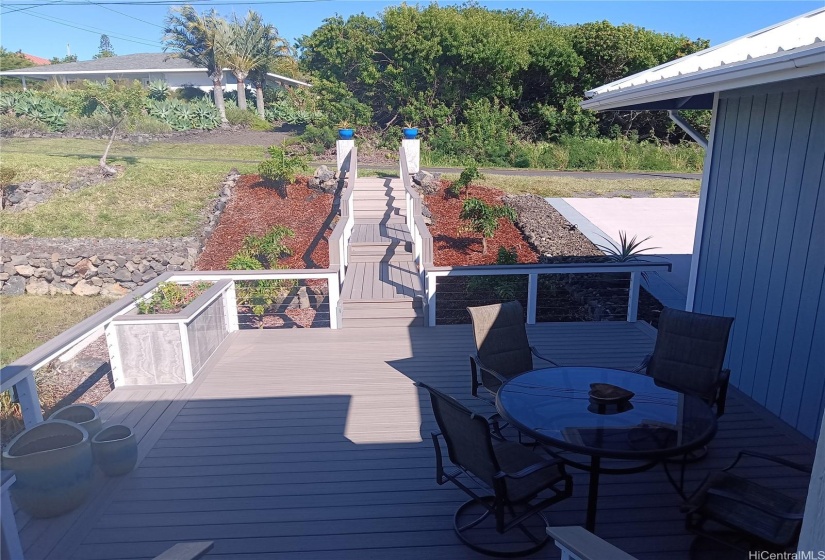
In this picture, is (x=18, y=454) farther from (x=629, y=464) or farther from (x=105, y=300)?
(x=105, y=300)

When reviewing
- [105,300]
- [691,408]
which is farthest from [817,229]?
[105,300]

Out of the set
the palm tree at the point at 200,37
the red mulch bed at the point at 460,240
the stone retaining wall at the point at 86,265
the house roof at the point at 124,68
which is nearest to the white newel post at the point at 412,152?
the red mulch bed at the point at 460,240

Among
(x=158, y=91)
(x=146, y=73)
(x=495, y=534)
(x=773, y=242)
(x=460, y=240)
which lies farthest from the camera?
(x=146, y=73)

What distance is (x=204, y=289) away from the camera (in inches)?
224

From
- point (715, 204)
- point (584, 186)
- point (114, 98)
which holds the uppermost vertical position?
point (114, 98)

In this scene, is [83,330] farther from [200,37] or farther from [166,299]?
[200,37]

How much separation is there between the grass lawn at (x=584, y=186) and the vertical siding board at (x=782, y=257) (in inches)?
413

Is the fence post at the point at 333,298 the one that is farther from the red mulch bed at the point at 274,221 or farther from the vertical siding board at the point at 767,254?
the vertical siding board at the point at 767,254

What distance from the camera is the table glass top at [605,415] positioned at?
282cm

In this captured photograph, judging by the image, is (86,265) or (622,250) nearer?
(622,250)

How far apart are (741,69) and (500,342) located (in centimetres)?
240

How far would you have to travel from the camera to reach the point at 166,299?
489cm

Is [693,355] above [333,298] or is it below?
above

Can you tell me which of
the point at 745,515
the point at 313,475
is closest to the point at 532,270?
the point at 313,475
